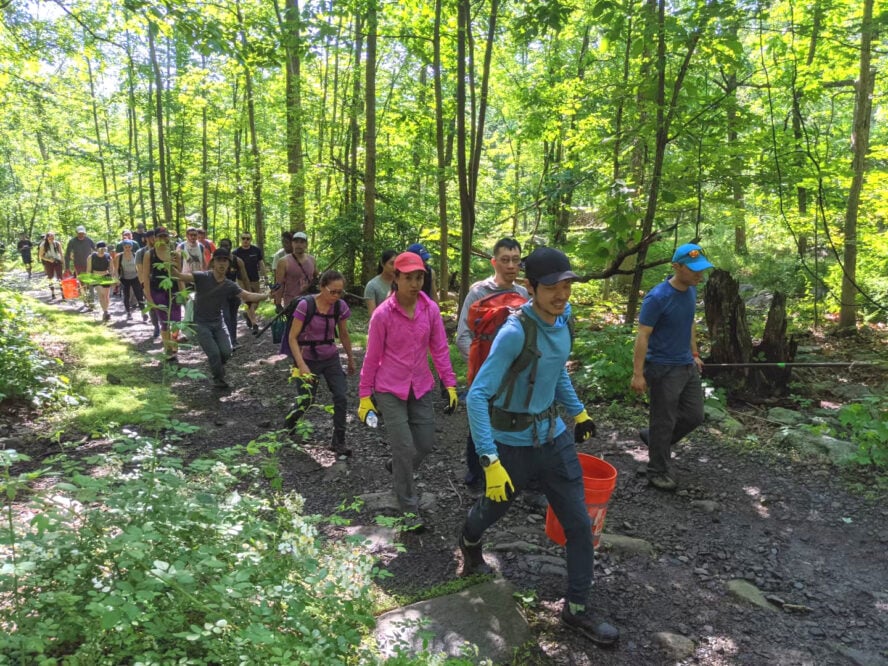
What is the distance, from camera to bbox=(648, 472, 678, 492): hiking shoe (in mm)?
5473

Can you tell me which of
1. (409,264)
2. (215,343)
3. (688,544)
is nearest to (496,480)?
(409,264)

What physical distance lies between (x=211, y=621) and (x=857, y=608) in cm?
420

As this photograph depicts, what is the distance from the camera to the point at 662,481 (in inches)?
217

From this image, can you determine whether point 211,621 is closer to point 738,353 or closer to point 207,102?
point 738,353

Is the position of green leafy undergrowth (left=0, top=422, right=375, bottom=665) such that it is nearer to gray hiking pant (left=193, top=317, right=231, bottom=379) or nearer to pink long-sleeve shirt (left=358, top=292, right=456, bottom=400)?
pink long-sleeve shirt (left=358, top=292, right=456, bottom=400)

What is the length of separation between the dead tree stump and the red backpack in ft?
15.6

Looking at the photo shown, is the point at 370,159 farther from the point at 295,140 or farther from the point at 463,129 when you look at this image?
the point at 295,140

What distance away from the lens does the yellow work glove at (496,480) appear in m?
3.19

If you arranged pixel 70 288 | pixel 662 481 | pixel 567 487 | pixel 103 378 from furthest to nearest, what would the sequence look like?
pixel 70 288, pixel 103 378, pixel 662 481, pixel 567 487

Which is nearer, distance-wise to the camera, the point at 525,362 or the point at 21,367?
the point at 525,362

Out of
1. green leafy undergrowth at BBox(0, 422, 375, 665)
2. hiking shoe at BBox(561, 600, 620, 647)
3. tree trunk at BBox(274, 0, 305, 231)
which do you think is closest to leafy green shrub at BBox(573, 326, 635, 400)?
hiking shoe at BBox(561, 600, 620, 647)

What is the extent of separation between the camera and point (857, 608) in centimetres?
383

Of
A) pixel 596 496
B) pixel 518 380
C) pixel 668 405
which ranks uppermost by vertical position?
pixel 518 380

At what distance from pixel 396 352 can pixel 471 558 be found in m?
1.71
